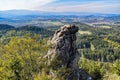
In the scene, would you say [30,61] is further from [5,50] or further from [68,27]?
[68,27]

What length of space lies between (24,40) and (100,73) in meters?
51.8

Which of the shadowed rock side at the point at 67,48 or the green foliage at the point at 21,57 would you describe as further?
the shadowed rock side at the point at 67,48

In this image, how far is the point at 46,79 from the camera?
130 feet

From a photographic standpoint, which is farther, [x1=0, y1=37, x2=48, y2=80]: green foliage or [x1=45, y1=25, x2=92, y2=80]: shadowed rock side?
[x1=45, y1=25, x2=92, y2=80]: shadowed rock side

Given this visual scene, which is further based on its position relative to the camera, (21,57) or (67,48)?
(67,48)

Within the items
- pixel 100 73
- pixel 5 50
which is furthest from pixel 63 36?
pixel 100 73

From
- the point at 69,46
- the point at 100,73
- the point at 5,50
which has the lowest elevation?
the point at 100,73

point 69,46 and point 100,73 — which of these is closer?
point 69,46

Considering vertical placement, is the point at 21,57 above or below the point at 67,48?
above

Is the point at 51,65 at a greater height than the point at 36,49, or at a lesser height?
lesser

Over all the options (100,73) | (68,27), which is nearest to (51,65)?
(68,27)

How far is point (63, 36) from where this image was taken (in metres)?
65.4

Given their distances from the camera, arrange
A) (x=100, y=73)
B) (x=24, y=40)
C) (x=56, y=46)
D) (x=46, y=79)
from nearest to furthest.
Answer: (x=46, y=79), (x=24, y=40), (x=56, y=46), (x=100, y=73)

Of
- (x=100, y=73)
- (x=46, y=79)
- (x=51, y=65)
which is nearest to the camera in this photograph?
(x=46, y=79)
